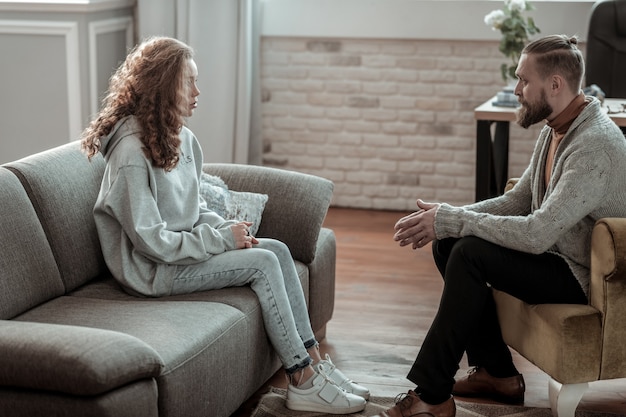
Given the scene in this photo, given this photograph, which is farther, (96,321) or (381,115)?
(381,115)

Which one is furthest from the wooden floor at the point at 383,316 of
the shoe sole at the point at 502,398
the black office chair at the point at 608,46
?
the black office chair at the point at 608,46

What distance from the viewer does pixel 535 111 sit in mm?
2840

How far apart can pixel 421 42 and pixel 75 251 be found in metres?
2.97

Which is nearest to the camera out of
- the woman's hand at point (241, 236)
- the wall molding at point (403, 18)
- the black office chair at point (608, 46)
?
the woman's hand at point (241, 236)

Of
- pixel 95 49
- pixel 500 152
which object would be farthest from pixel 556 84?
pixel 95 49

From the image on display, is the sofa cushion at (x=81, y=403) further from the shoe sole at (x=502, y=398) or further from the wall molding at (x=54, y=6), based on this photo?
the wall molding at (x=54, y=6)

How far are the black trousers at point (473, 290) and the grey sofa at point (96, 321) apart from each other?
49cm

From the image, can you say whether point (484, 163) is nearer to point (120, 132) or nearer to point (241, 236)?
point (241, 236)

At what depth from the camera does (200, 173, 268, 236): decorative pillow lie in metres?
3.19

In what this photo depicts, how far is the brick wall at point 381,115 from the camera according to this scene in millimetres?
5348

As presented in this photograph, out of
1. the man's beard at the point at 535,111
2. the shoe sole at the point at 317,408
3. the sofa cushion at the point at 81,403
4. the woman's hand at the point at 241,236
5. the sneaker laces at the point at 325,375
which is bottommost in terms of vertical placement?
the shoe sole at the point at 317,408

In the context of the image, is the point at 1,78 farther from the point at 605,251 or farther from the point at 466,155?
the point at 605,251

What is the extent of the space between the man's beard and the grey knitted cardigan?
9cm

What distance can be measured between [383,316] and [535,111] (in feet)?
4.05
